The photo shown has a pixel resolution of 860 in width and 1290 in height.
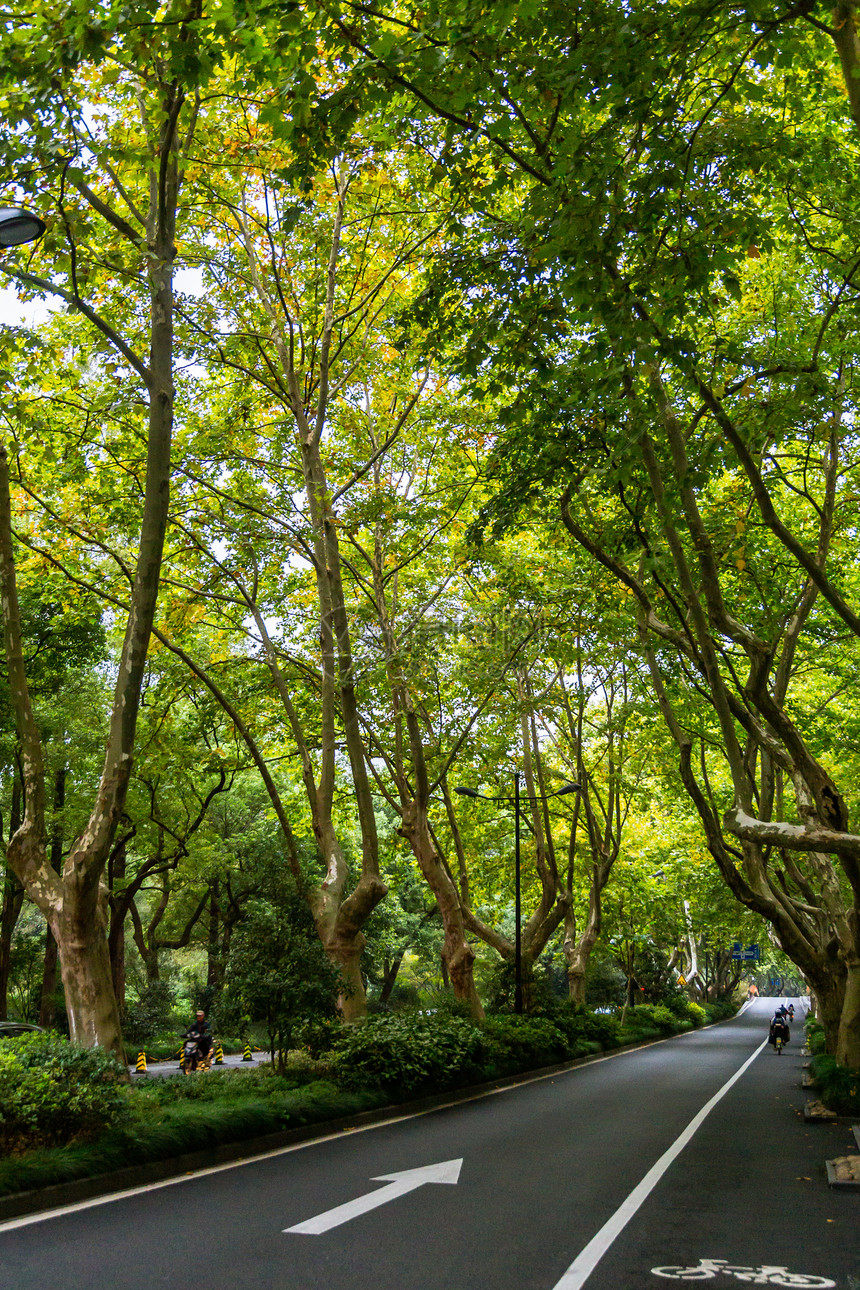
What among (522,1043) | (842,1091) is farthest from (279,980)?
(522,1043)

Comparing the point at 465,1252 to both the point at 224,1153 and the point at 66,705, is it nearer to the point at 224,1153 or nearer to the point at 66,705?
the point at 224,1153

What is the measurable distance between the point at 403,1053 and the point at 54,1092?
7010mm

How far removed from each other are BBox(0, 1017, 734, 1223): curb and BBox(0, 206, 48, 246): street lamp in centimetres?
721

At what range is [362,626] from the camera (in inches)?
683

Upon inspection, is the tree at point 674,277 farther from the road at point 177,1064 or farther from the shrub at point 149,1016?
the shrub at point 149,1016

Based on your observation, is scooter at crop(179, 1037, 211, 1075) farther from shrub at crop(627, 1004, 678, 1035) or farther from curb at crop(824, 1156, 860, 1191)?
shrub at crop(627, 1004, 678, 1035)

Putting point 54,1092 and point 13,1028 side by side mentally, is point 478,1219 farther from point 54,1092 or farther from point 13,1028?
point 13,1028

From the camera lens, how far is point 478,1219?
6945 mm

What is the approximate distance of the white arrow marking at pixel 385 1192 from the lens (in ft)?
21.9

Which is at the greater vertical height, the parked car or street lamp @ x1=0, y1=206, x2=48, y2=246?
street lamp @ x1=0, y1=206, x2=48, y2=246

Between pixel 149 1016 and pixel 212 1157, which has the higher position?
pixel 212 1157

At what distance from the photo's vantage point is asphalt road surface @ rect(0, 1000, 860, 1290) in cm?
555

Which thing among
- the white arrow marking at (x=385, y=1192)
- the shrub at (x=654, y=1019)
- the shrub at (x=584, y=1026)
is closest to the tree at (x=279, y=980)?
the white arrow marking at (x=385, y=1192)

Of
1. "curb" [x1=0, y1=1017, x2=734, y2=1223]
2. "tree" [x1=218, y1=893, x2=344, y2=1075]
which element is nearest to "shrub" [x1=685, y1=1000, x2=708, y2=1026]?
"curb" [x1=0, y1=1017, x2=734, y2=1223]
